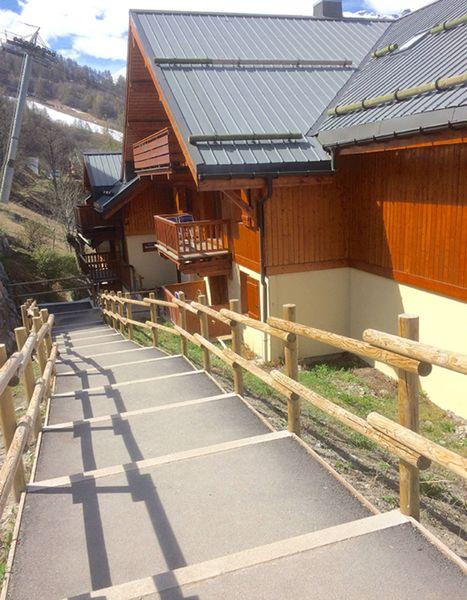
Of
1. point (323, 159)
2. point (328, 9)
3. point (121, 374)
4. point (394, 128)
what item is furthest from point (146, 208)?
point (394, 128)

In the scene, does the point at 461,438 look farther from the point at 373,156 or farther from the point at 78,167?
the point at 78,167

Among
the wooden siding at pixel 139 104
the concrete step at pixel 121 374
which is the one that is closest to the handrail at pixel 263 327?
the concrete step at pixel 121 374

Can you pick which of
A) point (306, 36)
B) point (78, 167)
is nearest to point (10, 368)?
point (306, 36)

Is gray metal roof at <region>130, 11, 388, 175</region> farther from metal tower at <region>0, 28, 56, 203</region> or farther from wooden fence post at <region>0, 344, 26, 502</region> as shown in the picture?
metal tower at <region>0, 28, 56, 203</region>

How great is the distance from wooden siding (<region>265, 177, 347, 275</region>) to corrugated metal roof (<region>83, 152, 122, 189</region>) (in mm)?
17109

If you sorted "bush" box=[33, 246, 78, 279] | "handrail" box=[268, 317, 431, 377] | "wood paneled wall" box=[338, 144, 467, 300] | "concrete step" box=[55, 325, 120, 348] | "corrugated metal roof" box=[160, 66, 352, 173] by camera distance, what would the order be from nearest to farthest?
"handrail" box=[268, 317, 431, 377], "wood paneled wall" box=[338, 144, 467, 300], "corrugated metal roof" box=[160, 66, 352, 173], "concrete step" box=[55, 325, 120, 348], "bush" box=[33, 246, 78, 279]

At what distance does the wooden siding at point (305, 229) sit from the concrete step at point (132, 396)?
4.49 meters

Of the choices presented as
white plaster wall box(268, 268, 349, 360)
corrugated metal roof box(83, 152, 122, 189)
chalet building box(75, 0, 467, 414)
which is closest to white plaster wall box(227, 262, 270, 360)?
chalet building box(75, 0, 467, 414)

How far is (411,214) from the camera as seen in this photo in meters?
9.23

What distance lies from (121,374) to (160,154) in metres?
7.80

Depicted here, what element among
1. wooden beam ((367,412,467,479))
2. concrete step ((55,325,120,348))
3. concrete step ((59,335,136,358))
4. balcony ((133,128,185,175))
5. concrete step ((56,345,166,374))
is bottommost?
concrete step ((55,325,120,348))

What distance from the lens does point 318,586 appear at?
2.88 m

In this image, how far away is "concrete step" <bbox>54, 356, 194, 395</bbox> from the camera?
8273 millimetres

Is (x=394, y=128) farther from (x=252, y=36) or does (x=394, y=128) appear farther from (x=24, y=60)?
(x=24, y=60)
